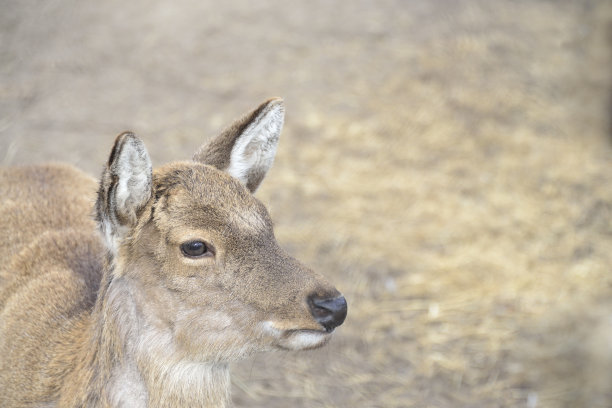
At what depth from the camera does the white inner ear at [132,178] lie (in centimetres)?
285

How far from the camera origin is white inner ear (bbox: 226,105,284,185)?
140 inches

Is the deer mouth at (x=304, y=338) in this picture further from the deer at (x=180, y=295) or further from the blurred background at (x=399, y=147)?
the blurred background at (x=399, y=147)

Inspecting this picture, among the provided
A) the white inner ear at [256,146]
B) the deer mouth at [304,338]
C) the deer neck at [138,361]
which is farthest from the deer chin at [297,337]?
the white inner ear at [256,146]

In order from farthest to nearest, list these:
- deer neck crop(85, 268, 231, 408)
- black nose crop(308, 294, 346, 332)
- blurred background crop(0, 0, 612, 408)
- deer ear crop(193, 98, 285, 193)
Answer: blurred background crop(0, 0, 612, 408) < deer ear crop(193, 98, 285, 193) < deer neck crop(85, 268, 231, 408) < black nose crop(308, 294, 346, 332)

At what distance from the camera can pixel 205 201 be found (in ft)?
10.1

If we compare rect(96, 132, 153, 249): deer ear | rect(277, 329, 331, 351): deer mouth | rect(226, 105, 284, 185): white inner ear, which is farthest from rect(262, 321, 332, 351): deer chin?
rect(226, 105, 284, 185): white inner ear

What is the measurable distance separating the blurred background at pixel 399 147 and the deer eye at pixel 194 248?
2.12m

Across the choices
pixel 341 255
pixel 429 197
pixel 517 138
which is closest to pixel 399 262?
pixel 341 255

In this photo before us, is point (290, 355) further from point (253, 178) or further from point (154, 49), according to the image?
point (154, 49)

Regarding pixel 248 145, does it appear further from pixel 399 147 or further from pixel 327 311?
pixel 399 147

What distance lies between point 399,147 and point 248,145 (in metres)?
4.69

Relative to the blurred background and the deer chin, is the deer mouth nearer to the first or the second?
the deer chin

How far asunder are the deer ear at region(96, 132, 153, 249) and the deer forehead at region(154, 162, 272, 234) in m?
0.11

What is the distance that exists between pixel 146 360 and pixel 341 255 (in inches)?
137
